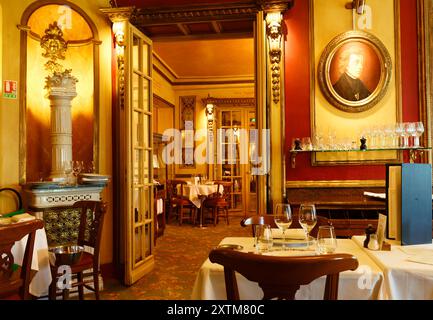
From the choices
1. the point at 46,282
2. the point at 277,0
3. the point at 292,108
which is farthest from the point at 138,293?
the point at 277,0

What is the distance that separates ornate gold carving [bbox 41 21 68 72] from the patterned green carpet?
7.58 ft

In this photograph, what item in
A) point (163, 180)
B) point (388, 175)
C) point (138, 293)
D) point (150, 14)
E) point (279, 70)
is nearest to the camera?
point (388, 175)

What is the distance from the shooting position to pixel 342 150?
3.59 meters

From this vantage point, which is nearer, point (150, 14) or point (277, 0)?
point (277, 0)

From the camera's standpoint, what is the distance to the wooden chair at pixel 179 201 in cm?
734

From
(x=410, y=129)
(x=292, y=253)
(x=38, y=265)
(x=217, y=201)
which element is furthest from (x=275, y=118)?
(x=217, y=201)

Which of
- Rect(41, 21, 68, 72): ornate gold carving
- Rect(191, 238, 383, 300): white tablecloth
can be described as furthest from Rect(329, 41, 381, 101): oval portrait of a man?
Rect(41, 21, 68, 72): ornate gold carving

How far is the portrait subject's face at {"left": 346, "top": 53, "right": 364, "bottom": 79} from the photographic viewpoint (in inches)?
143

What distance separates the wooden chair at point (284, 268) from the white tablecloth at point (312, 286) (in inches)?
11.6

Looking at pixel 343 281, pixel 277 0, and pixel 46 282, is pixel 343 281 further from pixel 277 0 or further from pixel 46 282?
pixel 277 0

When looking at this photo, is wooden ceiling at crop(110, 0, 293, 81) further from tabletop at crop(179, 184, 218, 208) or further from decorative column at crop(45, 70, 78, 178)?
tabletop at crop(179, 184, 218, 208)

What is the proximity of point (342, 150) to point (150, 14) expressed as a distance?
2392 mm

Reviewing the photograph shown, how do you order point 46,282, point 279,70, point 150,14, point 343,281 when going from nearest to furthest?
point 343,281, point 46,282, point 279,70, point 150,14

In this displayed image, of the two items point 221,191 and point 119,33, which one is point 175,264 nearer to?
point 119,33
